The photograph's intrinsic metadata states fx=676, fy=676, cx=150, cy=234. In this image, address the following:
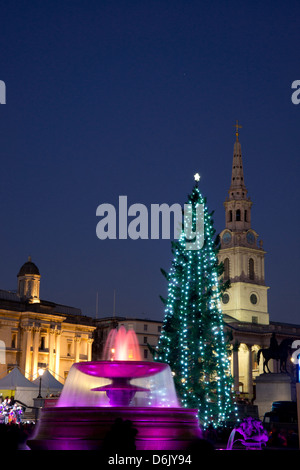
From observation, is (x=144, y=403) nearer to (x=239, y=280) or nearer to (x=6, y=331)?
(x=6, y=331)

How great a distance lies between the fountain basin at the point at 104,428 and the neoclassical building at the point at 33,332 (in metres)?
56.8

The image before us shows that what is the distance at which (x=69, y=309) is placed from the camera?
8550cm

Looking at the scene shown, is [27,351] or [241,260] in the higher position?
[241,260]

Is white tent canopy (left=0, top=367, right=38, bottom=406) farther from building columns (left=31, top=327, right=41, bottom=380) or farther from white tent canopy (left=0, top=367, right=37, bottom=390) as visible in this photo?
building columns (left=31, top=327, right=41, bottom=380)

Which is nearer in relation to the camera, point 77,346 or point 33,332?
point 33,332

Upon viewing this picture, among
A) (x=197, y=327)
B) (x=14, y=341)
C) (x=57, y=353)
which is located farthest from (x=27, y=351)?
(x=197, y=327)

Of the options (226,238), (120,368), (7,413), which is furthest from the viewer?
(226,238)

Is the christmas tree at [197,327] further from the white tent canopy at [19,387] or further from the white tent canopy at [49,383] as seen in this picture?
the white tent canopy at [49,383]

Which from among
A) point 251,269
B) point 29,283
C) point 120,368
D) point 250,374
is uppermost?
point 251,269

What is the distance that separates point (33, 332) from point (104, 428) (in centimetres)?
6126

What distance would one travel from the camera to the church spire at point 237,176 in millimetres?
114938

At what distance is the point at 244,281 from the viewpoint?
360 feet

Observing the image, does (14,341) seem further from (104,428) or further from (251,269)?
(104,428)

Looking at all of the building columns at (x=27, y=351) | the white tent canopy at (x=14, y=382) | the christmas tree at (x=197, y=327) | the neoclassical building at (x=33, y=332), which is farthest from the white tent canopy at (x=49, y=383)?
the building columns at (x=27, y=351)
